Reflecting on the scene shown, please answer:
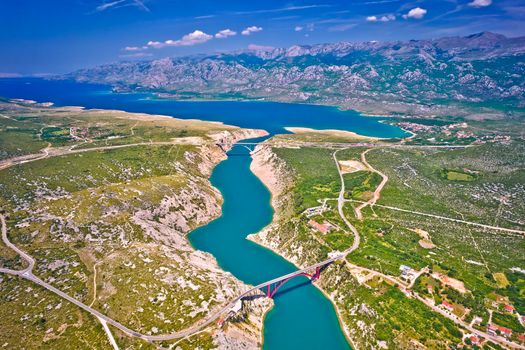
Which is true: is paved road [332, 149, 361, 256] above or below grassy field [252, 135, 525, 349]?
above

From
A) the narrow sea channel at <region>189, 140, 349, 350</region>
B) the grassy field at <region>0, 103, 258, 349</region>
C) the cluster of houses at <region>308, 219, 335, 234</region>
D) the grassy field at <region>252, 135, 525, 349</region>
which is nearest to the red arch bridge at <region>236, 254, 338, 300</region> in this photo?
the narrow sea channel at <region>189, 140, 349, 350</region>

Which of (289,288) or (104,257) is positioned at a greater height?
(104,257)

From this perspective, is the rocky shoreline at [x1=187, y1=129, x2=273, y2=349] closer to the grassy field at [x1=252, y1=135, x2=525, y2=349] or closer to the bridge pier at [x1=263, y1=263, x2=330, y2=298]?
the bridge pier at [x1=263, y1=263, x2=330, y2=298]

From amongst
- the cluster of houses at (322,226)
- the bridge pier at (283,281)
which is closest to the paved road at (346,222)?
the cluster of houses at (322,226)

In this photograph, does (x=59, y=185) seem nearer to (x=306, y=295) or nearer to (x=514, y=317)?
(x=306, y=295)

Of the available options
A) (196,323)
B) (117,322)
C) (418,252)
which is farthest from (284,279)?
(117,322)

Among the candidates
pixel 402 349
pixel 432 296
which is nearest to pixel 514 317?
pixel 432 296

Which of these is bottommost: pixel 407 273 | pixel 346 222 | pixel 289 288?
pixel 289 288

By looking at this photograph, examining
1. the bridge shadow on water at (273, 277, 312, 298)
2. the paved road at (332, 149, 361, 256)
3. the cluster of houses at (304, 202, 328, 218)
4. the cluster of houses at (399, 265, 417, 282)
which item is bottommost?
the bridge shadow on water at (273, 277, 312, 298)

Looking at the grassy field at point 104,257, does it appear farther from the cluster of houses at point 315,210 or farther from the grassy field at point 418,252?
the cluster of houses at point 315,210

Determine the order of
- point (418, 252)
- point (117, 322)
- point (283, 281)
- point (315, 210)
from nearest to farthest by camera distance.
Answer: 1. point (117, 322)
2. point (283, 281)
3. point (418, 252)
4. point (315, 210)

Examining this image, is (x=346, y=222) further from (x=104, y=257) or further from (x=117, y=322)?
(x=117, y=322)
